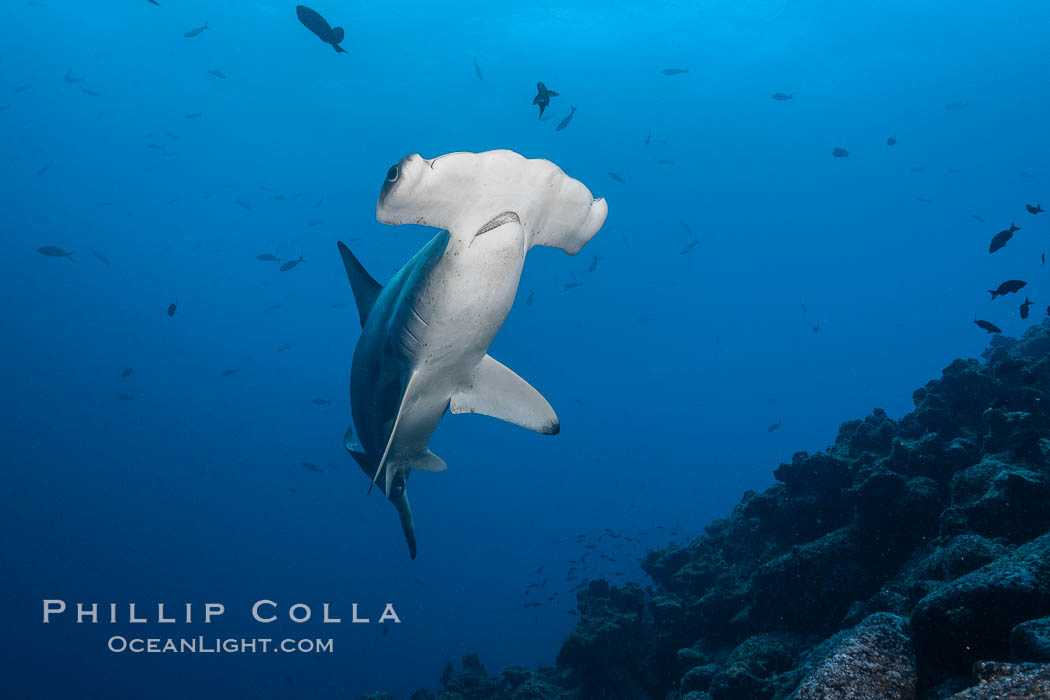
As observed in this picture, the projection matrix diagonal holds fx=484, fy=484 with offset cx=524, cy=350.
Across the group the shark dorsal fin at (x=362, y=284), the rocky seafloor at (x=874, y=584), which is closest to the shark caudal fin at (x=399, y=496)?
the shark dorsal fin at (x=362, y=284)

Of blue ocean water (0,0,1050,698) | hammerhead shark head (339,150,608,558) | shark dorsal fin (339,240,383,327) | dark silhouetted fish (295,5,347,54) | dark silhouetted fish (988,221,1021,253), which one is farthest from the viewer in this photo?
blue ocean water (0,0,1050,698)

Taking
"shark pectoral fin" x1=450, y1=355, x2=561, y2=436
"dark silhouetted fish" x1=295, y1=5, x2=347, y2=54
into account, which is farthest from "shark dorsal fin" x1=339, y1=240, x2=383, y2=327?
"dark silhouetted fish" x1=295, y1=5, x2=347, y2=54

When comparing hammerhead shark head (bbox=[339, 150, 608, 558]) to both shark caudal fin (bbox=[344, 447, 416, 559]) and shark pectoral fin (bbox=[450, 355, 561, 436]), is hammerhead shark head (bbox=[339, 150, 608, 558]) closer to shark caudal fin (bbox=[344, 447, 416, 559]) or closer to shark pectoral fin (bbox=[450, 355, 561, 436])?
shark pectoral fin (bbox=[450, 355, 561, 436])

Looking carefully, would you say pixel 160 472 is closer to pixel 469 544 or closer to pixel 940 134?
pixel 469 544

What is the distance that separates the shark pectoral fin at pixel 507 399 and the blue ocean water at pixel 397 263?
64.4ft

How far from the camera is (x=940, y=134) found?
5081 centimetres

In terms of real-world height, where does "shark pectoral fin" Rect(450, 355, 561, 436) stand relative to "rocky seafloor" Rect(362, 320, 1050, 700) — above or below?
below

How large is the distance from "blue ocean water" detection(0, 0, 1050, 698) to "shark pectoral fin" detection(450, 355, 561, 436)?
64.4 ft

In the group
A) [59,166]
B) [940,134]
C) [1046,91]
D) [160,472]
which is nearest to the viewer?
[1046,91]

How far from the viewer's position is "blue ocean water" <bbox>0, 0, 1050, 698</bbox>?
124ft

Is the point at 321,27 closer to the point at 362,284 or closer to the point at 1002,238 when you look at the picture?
the point at 362,284

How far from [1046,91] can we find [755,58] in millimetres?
27835

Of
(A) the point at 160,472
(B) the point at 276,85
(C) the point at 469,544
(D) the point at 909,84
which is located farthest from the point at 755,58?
(A) the point at 160,472

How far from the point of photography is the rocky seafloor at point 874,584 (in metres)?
2.64
